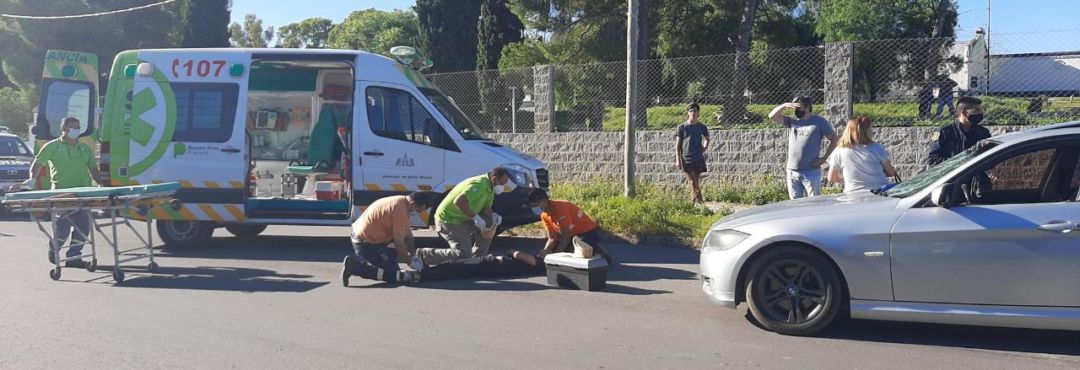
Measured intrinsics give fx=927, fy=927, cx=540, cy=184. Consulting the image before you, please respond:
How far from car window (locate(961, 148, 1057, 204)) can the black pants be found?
505 cm

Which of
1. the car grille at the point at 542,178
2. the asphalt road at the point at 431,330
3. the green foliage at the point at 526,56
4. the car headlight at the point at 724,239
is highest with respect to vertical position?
the green foliage at the point at 526,56

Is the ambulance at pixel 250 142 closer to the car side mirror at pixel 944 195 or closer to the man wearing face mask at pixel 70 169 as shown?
the man wearing face mask at pixel 70 169

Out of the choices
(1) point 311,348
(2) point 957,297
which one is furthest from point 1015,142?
(1) point 311,348

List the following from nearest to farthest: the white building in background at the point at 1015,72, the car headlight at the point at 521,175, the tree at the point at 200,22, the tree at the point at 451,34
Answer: the car headlight at the point at 521,175 → the white building in background at the point at 1015,72 → the tree at the point at 451,34 → the tree at the point at 200,22

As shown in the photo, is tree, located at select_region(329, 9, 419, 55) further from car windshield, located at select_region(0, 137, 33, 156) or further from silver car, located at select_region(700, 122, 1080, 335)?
silver car, located at select_region(700, 122, 1080, 335)

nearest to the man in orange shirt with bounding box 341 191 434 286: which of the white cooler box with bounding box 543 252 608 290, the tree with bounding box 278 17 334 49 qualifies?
the white cooler box with bounding box 543 252 608 290

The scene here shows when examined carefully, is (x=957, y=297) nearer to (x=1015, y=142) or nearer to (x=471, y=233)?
(x=1015, y=142)

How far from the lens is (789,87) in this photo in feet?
47.6

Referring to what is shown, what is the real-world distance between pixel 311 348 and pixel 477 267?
9.37 feet

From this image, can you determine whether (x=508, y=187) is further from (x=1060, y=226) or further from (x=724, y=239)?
(x=1060, y=226)

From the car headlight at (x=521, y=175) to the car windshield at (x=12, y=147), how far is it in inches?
465

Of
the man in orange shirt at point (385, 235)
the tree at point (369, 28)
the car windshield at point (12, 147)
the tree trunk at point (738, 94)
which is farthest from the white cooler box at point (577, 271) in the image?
the tree at point (369, 28)

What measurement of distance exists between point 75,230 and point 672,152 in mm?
9014

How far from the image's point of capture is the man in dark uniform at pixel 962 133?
9.21 meters
